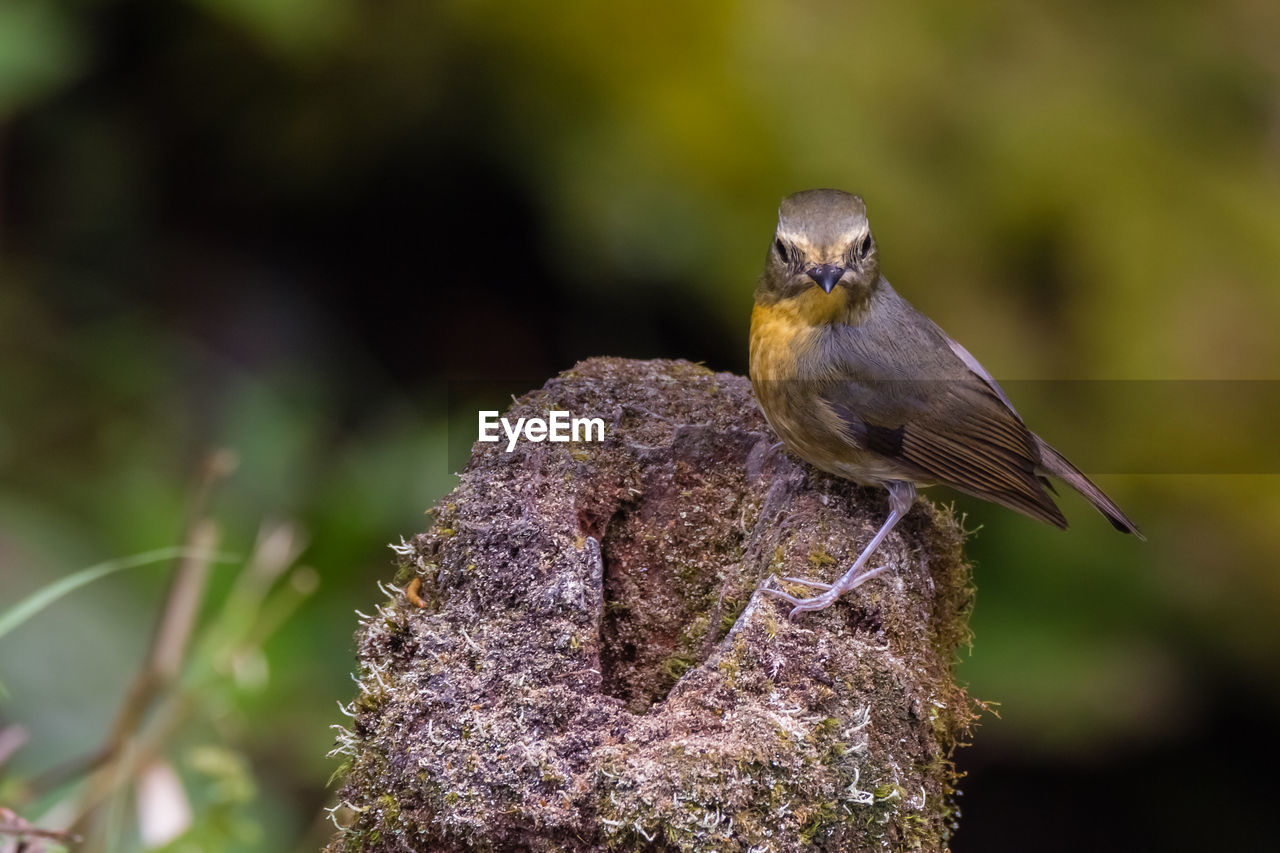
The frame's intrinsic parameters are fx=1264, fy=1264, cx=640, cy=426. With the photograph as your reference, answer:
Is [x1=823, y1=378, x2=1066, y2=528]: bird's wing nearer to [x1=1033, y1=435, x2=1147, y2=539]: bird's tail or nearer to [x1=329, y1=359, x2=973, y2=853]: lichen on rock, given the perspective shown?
[x1=1033, y1=435, x2=1147, y2=539]: bird's tail

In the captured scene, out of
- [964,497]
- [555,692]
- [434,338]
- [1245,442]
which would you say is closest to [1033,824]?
[964,497]

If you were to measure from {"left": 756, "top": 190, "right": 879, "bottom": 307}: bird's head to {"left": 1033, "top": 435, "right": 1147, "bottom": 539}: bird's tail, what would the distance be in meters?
0.75

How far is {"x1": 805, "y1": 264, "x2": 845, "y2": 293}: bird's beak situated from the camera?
294cm

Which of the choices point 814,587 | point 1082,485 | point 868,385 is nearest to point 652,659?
point 814,587

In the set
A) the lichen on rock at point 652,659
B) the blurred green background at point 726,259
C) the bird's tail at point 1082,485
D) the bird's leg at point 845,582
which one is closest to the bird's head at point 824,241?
the lichen on rock at point 652,659

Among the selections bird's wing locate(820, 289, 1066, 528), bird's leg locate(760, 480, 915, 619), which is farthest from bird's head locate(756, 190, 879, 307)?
bird's leg locate(760, 480, 915, 619)

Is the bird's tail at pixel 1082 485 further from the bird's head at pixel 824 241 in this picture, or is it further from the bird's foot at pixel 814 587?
the bird's foot at pixel 814 587

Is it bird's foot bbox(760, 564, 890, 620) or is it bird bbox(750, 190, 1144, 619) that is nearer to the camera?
bird's foot bbox(760, 564, 890, 620)

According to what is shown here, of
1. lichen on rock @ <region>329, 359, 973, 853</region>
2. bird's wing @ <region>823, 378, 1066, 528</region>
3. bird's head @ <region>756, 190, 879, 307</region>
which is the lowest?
lichen on rock @ <region>329, 359, 973, 853</region>

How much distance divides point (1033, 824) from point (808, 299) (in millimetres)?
3319

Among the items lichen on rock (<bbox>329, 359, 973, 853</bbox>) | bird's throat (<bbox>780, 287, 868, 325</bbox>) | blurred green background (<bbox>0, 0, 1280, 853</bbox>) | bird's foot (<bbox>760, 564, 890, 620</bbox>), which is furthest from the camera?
blurred green background (<bbox>0, 0, 1280, 853</bbox>)

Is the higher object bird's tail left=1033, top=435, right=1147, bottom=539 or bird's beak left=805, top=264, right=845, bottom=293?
bird's beak left=805, top=264, right=845, bottom=293

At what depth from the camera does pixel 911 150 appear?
503 cm

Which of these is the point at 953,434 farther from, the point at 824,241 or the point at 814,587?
the point at 814,587
